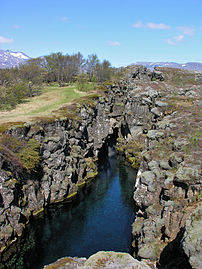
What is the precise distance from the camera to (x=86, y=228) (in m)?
30.0

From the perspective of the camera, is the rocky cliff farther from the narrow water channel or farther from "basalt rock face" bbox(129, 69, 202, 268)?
the narrow water channel

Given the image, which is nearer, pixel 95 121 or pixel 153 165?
Answer: pixel 153 165

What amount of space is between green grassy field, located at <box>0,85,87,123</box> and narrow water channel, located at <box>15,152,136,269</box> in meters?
15.8

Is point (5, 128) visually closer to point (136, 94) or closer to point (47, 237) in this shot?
point (47, 237)

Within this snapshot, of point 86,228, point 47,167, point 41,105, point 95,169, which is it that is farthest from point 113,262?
point 41,105

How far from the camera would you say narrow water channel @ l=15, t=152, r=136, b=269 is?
25.8m

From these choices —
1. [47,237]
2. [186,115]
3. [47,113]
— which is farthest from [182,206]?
[47,113]

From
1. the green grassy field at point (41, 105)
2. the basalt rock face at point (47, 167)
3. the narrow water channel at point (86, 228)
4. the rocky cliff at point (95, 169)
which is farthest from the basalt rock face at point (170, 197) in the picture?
the green grassy field at point (41, 105)

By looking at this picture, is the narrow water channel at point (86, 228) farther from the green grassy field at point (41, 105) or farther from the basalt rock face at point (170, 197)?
the green grassy field at point (41, 105)

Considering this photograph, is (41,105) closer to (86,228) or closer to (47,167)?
(47,167)

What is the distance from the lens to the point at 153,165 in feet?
79.6

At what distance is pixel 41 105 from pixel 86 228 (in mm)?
28812

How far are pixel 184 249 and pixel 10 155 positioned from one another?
23770mm

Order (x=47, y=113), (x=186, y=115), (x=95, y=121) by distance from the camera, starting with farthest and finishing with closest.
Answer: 1. (x=95, y=121)
2. (x=47, y=113)
3. (x=186, y=115)
